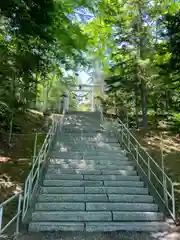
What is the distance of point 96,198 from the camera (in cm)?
527

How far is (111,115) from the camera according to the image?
16094 mm

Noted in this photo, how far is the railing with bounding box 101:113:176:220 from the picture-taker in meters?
5.07

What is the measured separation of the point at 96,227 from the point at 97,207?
0.65 metres

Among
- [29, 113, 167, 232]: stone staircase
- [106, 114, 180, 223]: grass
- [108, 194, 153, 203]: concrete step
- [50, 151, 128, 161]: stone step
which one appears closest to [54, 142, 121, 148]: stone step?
[29, 113, 167, 232]: stone staircase

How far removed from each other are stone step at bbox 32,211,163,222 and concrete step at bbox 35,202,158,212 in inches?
5.9

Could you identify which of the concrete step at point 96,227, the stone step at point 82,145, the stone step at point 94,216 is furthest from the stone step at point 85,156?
the concrete step at point 96,227

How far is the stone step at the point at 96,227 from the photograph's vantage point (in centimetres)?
424

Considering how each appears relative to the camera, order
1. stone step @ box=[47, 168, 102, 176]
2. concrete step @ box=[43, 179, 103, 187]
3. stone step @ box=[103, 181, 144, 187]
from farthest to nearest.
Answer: stone step @ box=[47, 168, 102, 176] < stone step @ box=[103, 181, 144, 187] < concrete step @ box=[43, 179, 103, 187]

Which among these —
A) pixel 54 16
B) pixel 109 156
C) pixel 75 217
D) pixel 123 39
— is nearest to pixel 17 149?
pixel 109 156

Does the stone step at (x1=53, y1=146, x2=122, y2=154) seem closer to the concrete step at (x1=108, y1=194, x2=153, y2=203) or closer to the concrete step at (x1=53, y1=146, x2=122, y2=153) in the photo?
the concrete step at (x1=53, y1=146, x2=122, y2=153)

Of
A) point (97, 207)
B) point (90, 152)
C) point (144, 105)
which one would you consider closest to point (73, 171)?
point (90, 152)

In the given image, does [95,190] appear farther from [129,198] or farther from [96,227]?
[96,227]

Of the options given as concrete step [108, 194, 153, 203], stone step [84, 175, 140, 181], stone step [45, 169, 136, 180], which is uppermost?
stone step [45, 169, 136, 180]

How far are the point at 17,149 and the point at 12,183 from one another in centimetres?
259
